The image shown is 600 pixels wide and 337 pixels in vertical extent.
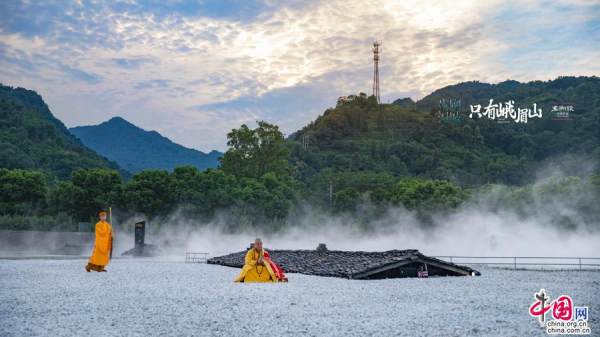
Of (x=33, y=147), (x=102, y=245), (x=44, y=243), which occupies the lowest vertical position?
(x=44, y=243)

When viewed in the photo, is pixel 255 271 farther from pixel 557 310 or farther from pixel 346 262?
pixel 557 310

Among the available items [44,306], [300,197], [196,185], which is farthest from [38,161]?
[44,306]

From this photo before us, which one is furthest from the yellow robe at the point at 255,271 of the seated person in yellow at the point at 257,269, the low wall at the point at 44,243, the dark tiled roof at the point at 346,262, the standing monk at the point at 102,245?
the low wall at the point at 44,243

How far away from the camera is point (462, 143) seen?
13525cm

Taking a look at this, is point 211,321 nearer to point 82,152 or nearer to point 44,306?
point 44,306

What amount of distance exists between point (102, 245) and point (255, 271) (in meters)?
8.10

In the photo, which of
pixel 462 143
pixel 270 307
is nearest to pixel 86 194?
pixel 270 307

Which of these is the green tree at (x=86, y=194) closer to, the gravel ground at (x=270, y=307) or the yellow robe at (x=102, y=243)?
the yellow robe at (x=102, y=243)

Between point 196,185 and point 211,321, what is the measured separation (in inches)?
2558

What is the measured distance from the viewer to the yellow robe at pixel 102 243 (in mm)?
26984

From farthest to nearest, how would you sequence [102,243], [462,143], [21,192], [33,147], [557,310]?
[462,143]
[33,147]
[21,192]
[102,243]
[557,310]

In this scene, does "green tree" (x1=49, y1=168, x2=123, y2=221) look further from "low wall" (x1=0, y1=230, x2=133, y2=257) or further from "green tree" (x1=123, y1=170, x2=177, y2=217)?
"low wall" (x1=0, y1=230, x2=133, y2=257)

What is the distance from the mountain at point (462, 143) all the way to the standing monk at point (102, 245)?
83.5m

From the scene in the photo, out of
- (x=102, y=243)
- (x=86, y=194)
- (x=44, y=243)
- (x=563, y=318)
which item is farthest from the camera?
(x=86, y=194)
